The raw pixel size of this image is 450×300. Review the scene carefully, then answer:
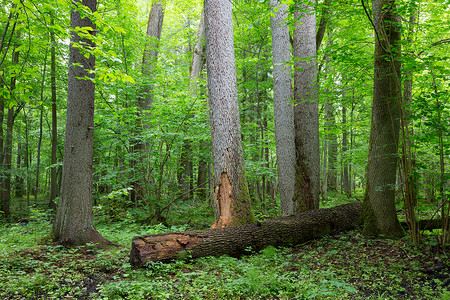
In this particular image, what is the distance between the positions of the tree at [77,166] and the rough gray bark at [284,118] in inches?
171

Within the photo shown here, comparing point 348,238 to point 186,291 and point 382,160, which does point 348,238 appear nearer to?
point 382,160

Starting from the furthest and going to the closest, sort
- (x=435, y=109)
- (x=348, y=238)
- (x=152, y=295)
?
(x=348, y=238), (x=435, y=109), (x=152, y=295)

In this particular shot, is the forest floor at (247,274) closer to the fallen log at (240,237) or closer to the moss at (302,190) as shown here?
the fallen log at (240,237)

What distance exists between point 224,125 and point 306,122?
2.43m

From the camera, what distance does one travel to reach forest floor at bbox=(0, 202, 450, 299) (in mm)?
3168

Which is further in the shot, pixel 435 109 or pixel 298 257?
pixel 298 257

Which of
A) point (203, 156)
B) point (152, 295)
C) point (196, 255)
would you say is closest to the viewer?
point (152, 295)

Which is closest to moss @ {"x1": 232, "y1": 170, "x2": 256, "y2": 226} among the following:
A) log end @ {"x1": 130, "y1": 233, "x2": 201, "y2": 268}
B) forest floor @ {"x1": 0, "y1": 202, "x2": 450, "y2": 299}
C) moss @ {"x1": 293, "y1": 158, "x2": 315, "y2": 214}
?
forest floor @ {"x1": 0, "y1": 202, "x2": 450, "y2": 299}

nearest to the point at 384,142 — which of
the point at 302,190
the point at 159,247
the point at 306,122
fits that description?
the point at 306,122

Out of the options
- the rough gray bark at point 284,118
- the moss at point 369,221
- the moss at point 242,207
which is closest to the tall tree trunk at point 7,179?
the moss at point 242,207

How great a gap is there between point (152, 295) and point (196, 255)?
1.29 metres

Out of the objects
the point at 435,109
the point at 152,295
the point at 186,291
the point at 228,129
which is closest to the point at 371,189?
the point at 435,109

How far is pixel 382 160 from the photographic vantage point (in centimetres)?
495

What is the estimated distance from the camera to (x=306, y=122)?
679 centimetres
